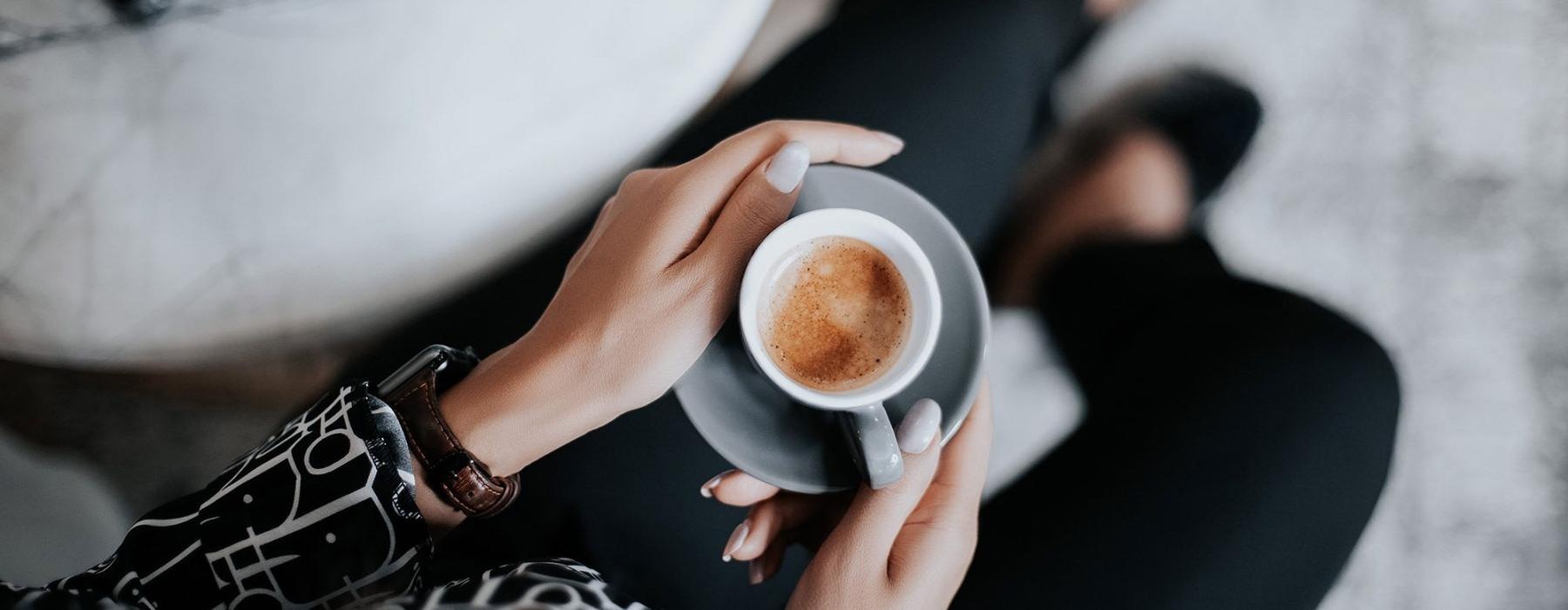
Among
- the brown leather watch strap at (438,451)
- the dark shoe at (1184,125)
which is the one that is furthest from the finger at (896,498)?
the dark shoe at (1184,125)

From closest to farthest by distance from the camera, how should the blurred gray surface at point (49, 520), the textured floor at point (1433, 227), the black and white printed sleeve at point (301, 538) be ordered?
the black and white printed sleeve at point (301, 538) < the blurred gray surface at point (49, 520) < the textured floor at point (1433, 227)

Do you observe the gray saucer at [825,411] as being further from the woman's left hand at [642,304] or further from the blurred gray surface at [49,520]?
the blurred gray surface at [49,520]

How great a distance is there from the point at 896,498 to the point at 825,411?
13 cm

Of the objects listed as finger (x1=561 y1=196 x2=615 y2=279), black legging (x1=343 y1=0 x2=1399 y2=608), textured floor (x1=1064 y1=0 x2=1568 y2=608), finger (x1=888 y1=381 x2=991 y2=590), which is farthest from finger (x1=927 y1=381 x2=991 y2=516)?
textured floor (x1=1064 y1=0 x2=1568 y2=608)

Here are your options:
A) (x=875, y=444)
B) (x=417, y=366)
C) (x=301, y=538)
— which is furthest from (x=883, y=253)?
(x=301, y=538)

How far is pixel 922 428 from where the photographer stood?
2.02 ft

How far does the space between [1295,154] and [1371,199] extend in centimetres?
13

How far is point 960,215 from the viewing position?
842mm

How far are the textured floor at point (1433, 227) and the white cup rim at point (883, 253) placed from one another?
79 cm

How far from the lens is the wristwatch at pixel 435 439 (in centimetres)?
63

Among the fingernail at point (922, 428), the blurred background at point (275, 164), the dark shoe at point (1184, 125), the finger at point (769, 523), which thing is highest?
the blurred background at point (275, 164)

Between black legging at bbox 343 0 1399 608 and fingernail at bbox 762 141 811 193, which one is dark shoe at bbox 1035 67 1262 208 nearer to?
black legging at bbox 343 0 1399 608

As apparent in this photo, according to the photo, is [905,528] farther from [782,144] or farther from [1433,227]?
[1433,227]

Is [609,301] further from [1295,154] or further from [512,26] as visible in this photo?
[1295,154]
